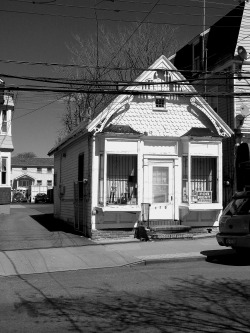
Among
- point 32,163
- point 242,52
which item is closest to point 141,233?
point 242,52

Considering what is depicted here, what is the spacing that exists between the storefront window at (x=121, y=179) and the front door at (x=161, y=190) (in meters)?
0.69

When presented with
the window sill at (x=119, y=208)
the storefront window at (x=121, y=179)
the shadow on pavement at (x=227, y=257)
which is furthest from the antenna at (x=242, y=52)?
the shadow on pavement at (x=227, y=257)

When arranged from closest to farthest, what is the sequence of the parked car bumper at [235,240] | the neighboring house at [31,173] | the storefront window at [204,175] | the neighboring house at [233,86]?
the parked car bumper at [235,240], the storefront window at [204,175], the neighboring house at [233,86], the neighboring house at [31,173]

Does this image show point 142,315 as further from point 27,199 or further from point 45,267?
point 27,199

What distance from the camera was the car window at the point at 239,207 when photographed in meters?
11.5

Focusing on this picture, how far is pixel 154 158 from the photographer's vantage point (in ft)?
53.9

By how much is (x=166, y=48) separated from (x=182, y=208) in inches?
702

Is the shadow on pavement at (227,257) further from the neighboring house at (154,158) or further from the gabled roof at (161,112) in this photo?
the gabled roof at (161,112)

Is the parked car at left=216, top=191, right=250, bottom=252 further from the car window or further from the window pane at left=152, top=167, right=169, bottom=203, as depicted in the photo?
the window pane at left=152, top=167, right=169, bottom=203

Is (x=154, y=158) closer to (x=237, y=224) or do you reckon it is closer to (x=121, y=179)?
(x=121, y=179)

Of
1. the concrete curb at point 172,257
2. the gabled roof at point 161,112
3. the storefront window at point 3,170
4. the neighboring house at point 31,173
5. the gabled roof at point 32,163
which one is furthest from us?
the gabled roof at point 32,163

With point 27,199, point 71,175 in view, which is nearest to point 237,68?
point 71,175

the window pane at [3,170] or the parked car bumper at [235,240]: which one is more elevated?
the window pane at [3,170]

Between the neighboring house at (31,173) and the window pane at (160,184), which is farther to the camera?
the neighboring house at (31,173)
